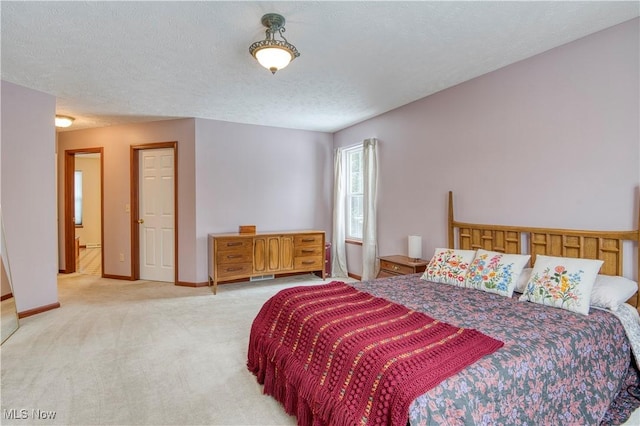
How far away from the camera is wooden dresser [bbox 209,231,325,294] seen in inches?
178

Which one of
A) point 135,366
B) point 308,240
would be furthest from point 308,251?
point 135,366

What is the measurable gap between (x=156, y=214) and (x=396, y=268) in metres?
3.82

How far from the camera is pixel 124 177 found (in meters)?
5.21

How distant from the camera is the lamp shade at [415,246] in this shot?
3791mm

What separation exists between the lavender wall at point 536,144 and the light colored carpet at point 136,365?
8.30 ft

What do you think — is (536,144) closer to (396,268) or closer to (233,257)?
(396,268)

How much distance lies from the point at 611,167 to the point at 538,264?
0.86 metres

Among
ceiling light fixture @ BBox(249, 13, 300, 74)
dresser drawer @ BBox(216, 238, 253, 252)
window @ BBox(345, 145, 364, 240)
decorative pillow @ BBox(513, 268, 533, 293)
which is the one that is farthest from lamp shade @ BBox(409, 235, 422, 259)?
ceiling light fixture @ BBox(249, 13, 300, 74)

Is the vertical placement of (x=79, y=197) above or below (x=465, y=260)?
above

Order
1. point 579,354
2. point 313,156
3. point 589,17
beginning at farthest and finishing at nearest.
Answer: point 313,156 → point 589,17 → point 579,354

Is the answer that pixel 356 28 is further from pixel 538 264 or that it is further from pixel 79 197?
pixel 79 197

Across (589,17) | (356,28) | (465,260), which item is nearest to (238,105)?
(356,28)

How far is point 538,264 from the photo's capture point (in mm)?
2453

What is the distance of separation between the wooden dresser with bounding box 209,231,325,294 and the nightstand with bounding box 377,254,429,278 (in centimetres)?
144
